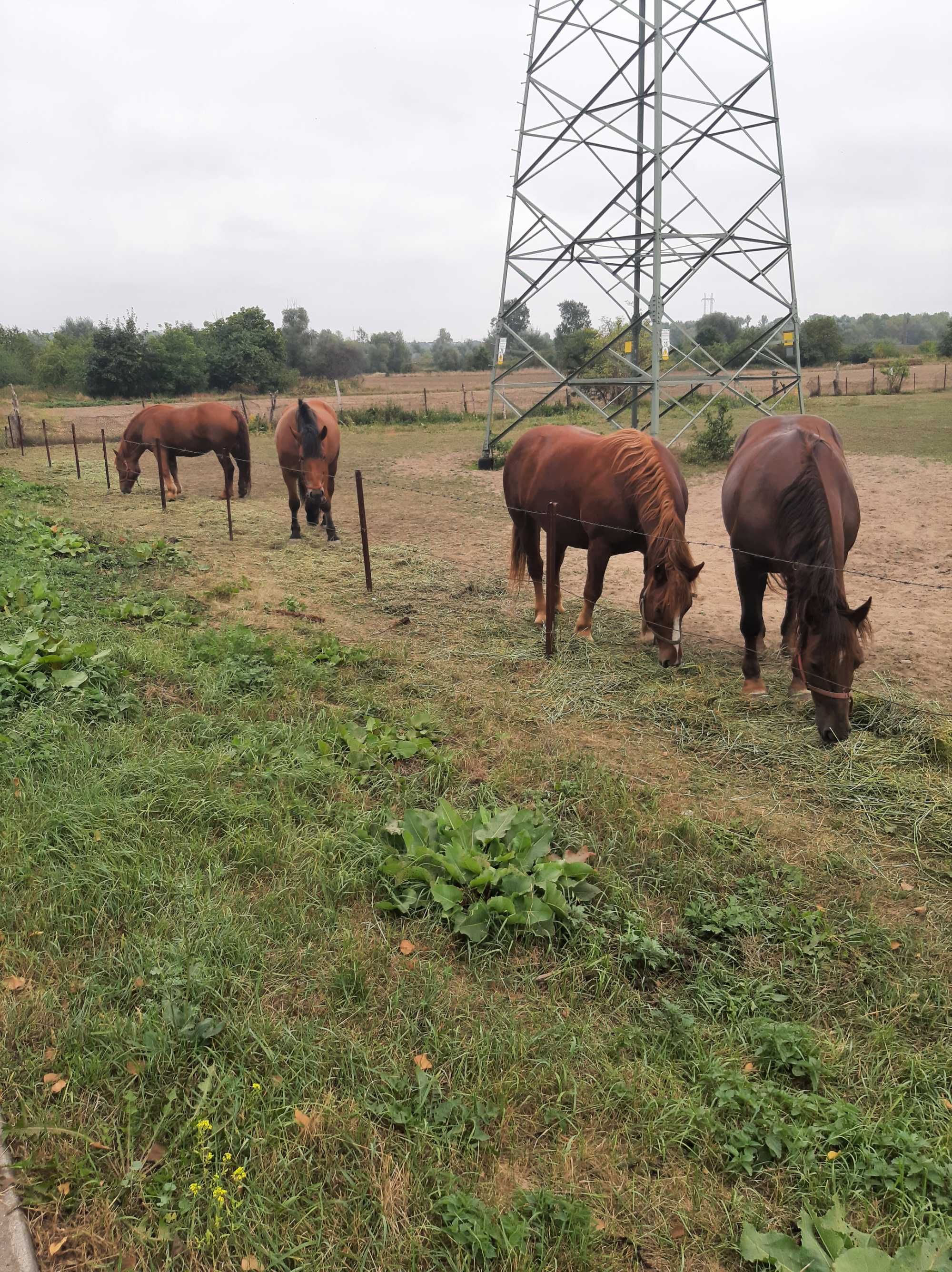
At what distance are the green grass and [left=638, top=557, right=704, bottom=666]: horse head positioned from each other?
0.88m

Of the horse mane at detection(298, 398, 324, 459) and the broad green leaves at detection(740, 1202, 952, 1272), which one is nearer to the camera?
the broad green leaves at detection(740, 1202, 952, 1272)

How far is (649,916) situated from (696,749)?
160 centimetres

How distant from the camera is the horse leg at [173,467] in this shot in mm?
12977

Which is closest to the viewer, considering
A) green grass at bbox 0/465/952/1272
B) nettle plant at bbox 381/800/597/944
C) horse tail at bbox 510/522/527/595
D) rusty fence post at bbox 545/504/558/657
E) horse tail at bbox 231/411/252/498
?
green grass at bbox 0/465/952/1272

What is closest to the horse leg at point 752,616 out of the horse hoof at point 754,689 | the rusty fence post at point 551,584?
the horse hoof at point 754,689

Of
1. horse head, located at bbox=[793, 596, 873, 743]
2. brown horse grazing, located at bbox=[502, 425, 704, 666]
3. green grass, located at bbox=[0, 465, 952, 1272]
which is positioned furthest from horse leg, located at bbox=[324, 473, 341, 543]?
horse head, located at bbox=[793, 596, 873, 743]

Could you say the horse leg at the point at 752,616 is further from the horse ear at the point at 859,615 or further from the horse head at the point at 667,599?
the horse ear at the point at 859,615

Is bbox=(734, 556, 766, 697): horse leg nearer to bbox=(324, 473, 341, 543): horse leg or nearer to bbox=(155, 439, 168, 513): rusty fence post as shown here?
bbox=(324, 473, 341, 543): horse leg

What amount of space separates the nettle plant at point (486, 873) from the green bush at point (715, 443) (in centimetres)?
1284

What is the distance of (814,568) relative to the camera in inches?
157

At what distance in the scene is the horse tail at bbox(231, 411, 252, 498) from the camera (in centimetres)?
1256

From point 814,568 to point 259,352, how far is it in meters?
41.3

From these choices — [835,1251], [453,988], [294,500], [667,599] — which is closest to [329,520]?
[294,500]

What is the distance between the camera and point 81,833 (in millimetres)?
3109
